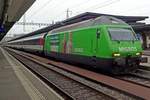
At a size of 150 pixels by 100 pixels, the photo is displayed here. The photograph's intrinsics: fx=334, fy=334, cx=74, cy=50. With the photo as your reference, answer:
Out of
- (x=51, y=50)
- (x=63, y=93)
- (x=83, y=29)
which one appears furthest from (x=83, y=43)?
(x=51, y=50)

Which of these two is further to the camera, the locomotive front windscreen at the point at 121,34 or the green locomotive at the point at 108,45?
the locomotive front windscreen at the point at 121,34

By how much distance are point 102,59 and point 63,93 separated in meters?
4.72

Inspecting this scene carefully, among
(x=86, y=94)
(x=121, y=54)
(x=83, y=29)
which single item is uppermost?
(x=83, y=29)

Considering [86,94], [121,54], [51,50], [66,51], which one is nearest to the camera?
[86,94]

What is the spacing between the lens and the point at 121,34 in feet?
54.1

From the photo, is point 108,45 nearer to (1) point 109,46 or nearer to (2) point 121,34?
(1) point 109,46

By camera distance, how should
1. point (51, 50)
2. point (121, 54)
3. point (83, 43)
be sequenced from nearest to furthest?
point (121, 54), point (83, 43), point (51, 50)

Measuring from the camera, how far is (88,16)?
110 ft

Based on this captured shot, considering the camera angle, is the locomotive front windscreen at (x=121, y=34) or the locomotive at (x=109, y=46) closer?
the locomotive at (x=109, y=46)

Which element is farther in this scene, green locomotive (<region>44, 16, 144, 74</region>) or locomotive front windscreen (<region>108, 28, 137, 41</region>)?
locomotive front windscreen (<region>108, 28, 137, 41</region>)

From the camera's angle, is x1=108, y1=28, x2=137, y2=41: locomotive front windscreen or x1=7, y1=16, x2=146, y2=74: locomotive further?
x1=108, y1=28, x2=137, y2=41: locomotive front windscreen

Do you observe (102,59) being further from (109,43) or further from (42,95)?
(42,95)

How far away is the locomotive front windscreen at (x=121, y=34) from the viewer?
16172mm

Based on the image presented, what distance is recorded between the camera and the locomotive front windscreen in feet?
53.1
